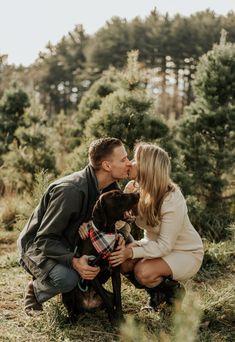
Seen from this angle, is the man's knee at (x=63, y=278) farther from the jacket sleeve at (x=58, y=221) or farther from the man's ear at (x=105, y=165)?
the man's ear at (x=105, y=165)

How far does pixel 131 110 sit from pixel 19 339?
413cm

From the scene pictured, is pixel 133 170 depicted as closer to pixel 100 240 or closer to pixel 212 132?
pixel 100 240

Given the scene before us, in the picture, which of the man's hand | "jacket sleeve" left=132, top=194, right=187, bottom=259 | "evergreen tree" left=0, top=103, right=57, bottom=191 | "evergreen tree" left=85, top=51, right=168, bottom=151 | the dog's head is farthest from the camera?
"evergreen tree" left=0, top=103, right=57, bottom=191

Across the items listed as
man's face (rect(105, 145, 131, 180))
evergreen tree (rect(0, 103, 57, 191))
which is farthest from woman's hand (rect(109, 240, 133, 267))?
evergreen tree (rect(0, 103, 57, 191))

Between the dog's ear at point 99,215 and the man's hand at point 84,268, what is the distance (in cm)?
30

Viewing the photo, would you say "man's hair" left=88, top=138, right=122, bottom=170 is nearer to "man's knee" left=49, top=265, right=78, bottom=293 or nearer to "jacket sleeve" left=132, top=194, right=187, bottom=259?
"jacket sleeve" left=132, top=194, right=187, bottom=259

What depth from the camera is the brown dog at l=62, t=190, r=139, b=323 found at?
3.65 m

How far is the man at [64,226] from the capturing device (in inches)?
150

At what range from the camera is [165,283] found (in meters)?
4.18

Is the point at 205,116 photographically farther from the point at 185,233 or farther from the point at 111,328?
the point at 111,328

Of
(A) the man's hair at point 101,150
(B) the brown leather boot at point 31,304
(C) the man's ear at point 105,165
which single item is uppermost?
(A) the man's hair at point 101,150

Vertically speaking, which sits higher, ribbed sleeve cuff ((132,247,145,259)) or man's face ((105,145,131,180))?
man's face ((105,145,131,180))

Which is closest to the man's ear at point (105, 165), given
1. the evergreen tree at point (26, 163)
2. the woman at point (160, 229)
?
the woman at point (160, 229)

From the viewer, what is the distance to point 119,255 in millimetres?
3850
